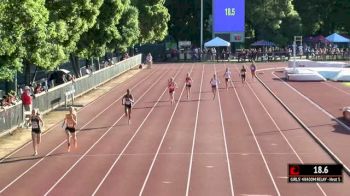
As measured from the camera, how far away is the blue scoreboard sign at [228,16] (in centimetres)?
7171

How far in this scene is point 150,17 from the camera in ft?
216

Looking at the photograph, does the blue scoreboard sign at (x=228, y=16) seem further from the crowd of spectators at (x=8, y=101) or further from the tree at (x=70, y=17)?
the crowd of spectators at (x=8, y=101)

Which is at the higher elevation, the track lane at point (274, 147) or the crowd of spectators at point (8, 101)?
the crowd of spectators at point (8, 101)

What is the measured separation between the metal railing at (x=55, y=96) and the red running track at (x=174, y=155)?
1.67 meters

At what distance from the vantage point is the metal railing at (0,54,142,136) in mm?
24898

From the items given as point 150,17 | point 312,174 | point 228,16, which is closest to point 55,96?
point 312,174

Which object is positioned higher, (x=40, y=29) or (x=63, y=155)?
(x=40, y=29)

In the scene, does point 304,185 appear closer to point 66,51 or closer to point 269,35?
point 66,51

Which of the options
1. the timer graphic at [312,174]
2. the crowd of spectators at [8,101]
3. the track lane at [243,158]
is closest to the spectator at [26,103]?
the crowd of spectators at [8,101]

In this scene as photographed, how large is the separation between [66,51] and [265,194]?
20.9m

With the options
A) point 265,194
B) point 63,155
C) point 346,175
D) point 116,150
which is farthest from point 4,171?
point 346,175

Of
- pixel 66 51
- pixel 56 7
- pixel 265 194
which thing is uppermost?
pixel 56 7

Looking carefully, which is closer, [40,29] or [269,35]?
[40,29]

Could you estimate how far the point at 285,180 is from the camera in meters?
16.8
